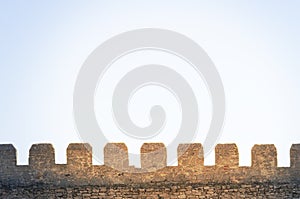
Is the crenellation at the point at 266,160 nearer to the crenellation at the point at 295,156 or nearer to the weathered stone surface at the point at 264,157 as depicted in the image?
the weathered stone surface at the point at 264,157

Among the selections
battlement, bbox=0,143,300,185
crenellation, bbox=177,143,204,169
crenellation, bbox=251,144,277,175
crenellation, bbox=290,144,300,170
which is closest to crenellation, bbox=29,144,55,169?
battlement, bbox=0,143,300,185

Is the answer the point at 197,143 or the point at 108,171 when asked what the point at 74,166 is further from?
the point at 197,143

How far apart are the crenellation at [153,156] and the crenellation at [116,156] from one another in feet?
1.62

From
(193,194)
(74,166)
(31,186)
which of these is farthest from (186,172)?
A: (31,186)

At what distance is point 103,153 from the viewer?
51.2 ft

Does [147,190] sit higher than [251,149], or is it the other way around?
[251,149]

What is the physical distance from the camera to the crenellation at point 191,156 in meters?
15.5

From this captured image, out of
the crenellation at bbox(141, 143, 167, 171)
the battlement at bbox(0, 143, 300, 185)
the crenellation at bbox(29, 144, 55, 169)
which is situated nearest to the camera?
the crenellation at bbox(141, 143, 167, 171)

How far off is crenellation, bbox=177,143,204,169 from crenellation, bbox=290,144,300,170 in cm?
247

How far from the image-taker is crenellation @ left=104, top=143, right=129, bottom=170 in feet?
51.0

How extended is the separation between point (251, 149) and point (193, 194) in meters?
2.02

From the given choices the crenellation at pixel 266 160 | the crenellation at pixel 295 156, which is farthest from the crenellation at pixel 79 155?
the crenellation at pixel 295 156

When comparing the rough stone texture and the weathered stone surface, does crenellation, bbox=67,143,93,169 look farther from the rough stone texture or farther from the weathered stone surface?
the weathered stone surface

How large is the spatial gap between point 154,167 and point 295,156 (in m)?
3.89
